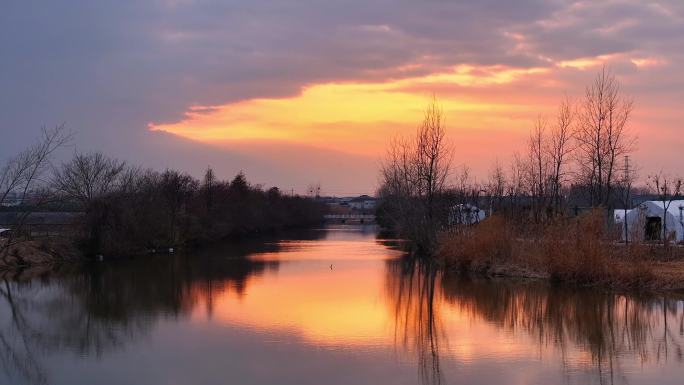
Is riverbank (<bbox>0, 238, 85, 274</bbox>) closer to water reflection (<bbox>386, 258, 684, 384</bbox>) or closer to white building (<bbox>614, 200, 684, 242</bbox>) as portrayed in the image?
water reflection (<bbox>386, 258, 684, 384</bbox>)

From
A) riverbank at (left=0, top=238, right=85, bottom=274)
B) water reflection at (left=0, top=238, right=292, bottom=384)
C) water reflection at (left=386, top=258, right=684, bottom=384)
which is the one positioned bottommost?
water reflection at (left=0, top=238, right=292, bottom=384)

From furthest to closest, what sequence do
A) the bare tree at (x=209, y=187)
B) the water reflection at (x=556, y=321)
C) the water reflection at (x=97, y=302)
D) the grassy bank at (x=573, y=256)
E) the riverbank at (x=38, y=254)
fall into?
the bare tree at (x=209, y=187), the riverbank at (x=38, y=254), the grassy bank at (x=573, y=256), the water reflection at (x=97, y=302), the water reflection at (x=556, y=321)

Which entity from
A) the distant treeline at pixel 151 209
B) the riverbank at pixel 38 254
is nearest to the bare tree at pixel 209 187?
the distant treeline at pixel 151 209

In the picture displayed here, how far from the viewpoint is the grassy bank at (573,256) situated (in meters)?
18.7

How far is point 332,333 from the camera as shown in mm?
12844

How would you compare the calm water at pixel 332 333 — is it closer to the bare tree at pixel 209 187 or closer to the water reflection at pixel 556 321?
the water reflection at pixel 556 321

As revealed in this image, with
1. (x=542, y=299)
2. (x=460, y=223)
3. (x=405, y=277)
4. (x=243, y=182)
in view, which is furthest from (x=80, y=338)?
(x=243, y=182)

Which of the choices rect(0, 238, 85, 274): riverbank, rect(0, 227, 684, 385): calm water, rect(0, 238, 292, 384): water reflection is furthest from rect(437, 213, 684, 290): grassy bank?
rect(0, 238, 85, 274): riverbank

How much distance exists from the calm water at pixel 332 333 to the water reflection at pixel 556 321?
37 millimetres

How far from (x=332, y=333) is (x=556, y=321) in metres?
4.84

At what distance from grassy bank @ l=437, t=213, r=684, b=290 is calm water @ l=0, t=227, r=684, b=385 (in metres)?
1.14

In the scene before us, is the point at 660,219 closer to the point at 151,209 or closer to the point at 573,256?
the point at 573,256

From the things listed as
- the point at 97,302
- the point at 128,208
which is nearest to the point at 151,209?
the point at 128,208

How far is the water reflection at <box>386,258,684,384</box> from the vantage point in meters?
10.6
